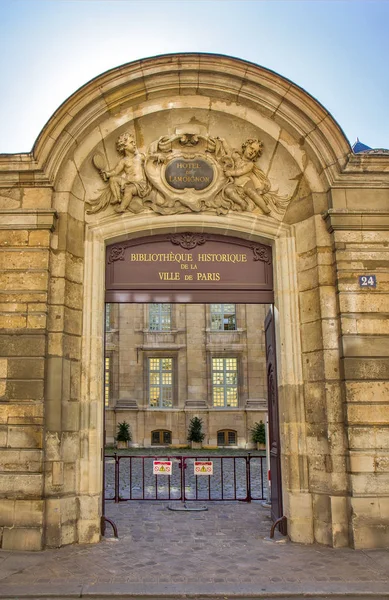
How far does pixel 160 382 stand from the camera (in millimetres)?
24094

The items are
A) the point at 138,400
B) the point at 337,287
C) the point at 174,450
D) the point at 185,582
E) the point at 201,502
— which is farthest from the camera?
the point at 138,400

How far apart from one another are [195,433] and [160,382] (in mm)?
2872

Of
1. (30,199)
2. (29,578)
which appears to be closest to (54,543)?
(29,578)

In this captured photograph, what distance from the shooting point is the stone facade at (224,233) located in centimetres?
675

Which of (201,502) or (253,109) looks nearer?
(253,109)

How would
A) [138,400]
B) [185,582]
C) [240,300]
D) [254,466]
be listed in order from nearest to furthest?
[185,582] < [240,300] < [254,466] < [138,400]

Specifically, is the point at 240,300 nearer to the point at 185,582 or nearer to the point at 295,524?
the point at 295,524

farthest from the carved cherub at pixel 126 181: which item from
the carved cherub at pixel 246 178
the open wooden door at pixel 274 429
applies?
the open wooden door at pixel 274 429

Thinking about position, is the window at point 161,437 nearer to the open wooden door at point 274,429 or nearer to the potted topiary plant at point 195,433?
the potted topiary plant at point 195,433

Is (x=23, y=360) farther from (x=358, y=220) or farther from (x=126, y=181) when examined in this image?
(x=358, y=220)

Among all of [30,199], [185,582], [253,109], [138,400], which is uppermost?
[253,109]

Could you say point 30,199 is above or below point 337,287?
above

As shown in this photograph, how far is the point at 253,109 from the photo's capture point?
7949 mm

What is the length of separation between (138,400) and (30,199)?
1724cm
